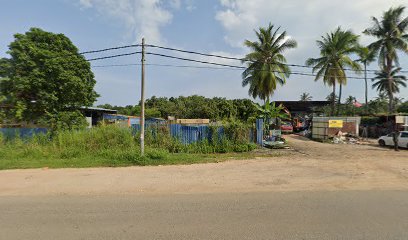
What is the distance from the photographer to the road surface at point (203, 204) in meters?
4.09

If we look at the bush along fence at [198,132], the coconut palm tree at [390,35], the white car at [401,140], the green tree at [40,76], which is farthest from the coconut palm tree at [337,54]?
the green tree at [40,76]

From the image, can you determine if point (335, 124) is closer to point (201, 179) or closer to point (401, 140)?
point (401, 140)

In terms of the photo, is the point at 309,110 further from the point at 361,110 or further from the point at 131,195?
the point at 131,195

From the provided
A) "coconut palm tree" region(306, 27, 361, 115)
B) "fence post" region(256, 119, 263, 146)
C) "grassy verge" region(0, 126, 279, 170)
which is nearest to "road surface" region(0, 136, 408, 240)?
"grassy verge" region(0, 126, 279, 170)

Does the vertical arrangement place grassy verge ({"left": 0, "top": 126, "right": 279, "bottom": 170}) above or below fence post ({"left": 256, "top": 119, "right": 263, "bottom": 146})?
below

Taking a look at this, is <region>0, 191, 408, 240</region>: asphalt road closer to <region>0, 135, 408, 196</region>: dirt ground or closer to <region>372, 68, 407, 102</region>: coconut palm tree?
<region>0, 135, 408, 196</region>: dirt ground

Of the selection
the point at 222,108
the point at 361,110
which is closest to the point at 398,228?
the point at 222,108

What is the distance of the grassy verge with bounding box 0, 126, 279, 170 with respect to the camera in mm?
10930

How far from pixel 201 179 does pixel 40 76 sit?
500 inches

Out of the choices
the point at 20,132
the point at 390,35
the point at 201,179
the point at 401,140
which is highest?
the point at 390,35

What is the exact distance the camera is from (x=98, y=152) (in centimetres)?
1245

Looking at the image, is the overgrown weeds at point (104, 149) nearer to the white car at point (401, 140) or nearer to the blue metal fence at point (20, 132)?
the blue metal fence at point (20, 132)

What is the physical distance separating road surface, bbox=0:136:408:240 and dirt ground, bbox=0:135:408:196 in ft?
0.09

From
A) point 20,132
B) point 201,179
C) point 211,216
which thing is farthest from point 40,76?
point 211,216
